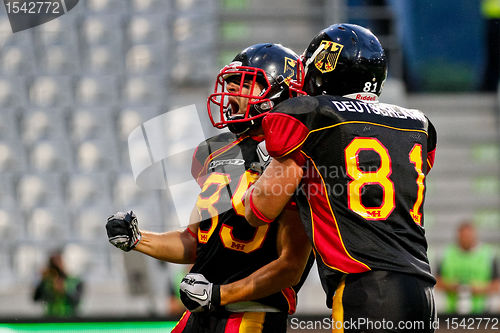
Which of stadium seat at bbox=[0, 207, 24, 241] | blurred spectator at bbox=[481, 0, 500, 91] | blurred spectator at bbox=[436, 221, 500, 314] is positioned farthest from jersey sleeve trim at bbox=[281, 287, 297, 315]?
blurred spectator at bbox=[481, 0, 500, 91]

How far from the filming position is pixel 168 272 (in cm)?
802

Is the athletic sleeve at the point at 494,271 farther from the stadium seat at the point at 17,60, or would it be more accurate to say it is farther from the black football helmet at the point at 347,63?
the stadium seat at the point at 17,60

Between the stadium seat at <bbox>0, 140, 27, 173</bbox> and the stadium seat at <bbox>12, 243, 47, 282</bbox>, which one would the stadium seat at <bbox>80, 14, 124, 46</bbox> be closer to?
the stadium seat at <bbox>0, 140, 27, 173</bbox>

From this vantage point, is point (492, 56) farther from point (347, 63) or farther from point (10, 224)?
point (347, 63)

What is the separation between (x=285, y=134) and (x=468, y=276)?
17.1 ft

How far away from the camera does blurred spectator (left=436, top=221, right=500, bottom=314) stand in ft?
23.5

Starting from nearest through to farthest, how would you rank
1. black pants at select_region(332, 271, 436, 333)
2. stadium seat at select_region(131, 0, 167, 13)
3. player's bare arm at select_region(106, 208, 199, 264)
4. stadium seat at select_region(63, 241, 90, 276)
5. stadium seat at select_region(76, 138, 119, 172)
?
black pants at select_region(332, 271, 436, 333) < player's bare arm at select_region(106, 208, 199, 264) < stadium seat at select_region(63, 241, 90, 276) < stadium seat at select_region(76, 138, 119, 172) < stadium seat at select_region(131, 0, 167, 13)

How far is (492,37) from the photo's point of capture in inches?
444

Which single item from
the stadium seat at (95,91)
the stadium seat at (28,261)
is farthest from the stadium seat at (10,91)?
the stadium seat at (28,261)

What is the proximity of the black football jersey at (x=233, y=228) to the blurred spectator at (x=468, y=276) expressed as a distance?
4.38 m

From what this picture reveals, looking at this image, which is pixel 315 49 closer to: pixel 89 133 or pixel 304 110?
pixel 304 110

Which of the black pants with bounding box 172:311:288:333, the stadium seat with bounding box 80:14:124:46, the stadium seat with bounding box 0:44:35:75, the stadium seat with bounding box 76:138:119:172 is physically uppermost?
the black pants with bounding box 172:311:288:333

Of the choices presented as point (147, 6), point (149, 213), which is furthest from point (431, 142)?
point (147, 6)

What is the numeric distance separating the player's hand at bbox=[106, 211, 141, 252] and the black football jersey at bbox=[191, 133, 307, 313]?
291 millimetres
